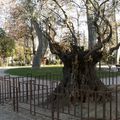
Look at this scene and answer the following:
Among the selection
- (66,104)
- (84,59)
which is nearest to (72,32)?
(84,59)

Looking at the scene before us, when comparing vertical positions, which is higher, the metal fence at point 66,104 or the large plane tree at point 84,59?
the large plane tree at point 84,59

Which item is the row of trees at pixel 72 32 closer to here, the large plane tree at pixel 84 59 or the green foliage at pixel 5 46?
the large plane tree at pixel 84 59

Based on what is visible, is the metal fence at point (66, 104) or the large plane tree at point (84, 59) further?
the large plane tree at point (84, 59)

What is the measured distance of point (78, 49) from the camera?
10.7 m

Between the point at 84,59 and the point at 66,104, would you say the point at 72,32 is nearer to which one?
the point at 84,59

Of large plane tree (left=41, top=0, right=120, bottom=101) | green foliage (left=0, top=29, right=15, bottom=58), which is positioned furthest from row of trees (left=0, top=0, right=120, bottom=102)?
green foliage (left=0, top=29, right=15, bottom=58)

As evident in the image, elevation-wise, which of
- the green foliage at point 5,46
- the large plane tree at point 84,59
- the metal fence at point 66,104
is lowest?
the metal fence at point 66,104

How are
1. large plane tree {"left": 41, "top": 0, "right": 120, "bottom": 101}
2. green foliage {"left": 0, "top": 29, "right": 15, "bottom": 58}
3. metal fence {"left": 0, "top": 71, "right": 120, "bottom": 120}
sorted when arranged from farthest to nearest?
green foliage {"left": 0, "top": 29, "right": 15, "bottom": 58} < large plane tree {"left": 41, "top": 0, "right": 120, "bottom": 101} < metal fence {"left": 0, "top": 71, "right": 120, "bottom": 120}

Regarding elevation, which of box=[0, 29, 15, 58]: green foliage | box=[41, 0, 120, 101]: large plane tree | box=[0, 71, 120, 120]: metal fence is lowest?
box=[0, 71, 120, 120]: metal fence

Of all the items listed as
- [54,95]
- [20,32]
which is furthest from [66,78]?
[20,32]

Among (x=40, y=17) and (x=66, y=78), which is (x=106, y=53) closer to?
(x=66, y=78)

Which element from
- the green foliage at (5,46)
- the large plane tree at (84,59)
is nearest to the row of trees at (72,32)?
the large plane tree at (84,59)

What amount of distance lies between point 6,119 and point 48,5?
408cm

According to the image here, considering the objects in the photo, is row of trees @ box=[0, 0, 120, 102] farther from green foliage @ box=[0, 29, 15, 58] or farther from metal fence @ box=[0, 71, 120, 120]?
green foliage @ box=[0, 29, 15, 58]
